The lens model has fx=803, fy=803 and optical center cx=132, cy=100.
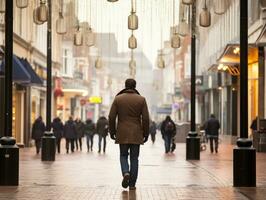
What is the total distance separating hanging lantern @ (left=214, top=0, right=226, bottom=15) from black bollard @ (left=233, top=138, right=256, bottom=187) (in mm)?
10067

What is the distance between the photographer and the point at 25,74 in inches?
1464

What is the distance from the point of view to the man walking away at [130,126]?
1542cm

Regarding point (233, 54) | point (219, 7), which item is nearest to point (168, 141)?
point (233, 54)

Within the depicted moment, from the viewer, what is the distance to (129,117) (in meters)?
15.6

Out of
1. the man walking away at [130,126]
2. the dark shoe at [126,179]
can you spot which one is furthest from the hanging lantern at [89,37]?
the dark shoe at [126,179]

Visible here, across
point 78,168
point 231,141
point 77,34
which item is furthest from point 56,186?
point 231,141

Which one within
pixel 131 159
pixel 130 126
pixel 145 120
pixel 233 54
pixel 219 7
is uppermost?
pixel 219 7

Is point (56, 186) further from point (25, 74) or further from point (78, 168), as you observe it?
point (25, 74)

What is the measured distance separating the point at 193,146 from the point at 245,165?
11.9 metres

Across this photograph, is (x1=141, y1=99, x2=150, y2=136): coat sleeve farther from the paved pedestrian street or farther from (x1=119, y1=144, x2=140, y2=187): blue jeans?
the paved pedestrian street

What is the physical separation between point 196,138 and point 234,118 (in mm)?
22696

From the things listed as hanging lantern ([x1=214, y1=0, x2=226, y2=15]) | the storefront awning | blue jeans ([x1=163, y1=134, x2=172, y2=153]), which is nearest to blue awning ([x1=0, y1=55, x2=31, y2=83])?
blue jeans ([x1=163, y1=134, x2=172, y2=153])

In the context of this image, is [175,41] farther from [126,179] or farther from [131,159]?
[126,179]

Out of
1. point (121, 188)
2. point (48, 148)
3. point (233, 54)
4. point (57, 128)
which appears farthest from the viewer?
point (233, 54)
